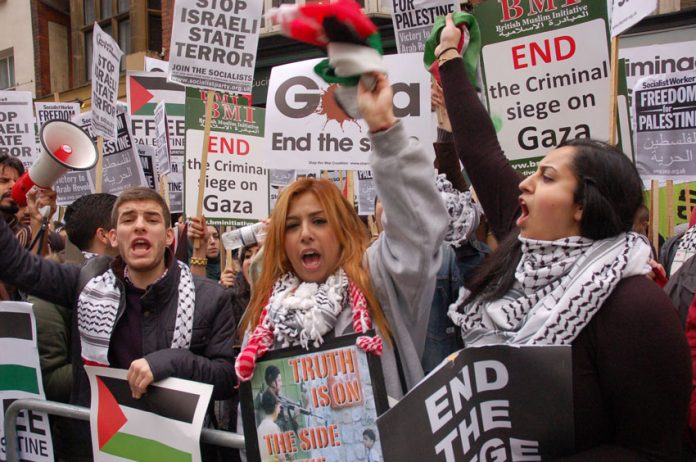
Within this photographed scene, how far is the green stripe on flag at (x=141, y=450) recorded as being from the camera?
2379 millimetres

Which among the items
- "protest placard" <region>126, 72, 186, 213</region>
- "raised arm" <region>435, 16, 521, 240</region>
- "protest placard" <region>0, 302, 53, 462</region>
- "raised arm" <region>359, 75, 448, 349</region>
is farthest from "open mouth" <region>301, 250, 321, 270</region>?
"protest placard" <region>126, 72, 186, 213</region>

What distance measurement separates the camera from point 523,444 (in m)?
1.55

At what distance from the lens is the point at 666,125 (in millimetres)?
5145

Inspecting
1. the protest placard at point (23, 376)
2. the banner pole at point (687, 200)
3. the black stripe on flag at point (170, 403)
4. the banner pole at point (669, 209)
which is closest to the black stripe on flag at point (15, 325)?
the protest placard at point (23, 376)

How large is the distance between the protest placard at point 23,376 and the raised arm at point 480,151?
1.96m

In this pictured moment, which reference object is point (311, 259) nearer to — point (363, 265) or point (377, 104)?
point (363, 265)

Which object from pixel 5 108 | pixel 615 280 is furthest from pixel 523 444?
pixel 5 108

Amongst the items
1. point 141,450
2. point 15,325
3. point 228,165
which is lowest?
point 141,450

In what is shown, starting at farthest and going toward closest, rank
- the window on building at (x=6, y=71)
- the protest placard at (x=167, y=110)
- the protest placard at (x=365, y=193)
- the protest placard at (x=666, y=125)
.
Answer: the window on building at (x=6, y=71) → the protest placard at (x=167, y=110) → the protest placard at (x=365, y=193) → the protest placard at (x=666, y=125)

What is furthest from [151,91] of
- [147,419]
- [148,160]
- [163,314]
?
[147,419]

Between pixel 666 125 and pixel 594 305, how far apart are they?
4.20 metres

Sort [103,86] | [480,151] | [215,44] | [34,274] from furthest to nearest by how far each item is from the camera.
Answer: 1. [103,86]
2. [215,44]
3. [34,274]
4. [480,151]

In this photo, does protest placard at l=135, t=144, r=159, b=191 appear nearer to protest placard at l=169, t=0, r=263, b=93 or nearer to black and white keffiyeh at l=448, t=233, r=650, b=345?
protest placard at l=169, t=0, r=263, b=93

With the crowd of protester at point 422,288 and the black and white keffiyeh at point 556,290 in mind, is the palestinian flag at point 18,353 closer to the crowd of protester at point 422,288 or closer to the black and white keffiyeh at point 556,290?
the crowd of protester at point 422,288
